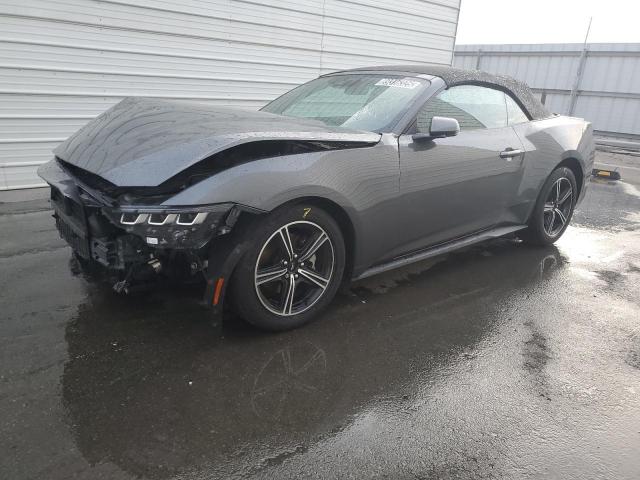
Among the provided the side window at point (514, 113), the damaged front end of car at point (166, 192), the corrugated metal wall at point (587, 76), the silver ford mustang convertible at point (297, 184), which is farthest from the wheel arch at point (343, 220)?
the corrugated metal wall at point (587, 76)

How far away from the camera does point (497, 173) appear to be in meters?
3.83

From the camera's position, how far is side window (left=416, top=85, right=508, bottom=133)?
3381 mm

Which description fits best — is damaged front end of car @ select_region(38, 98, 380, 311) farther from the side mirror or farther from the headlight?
the side mirror

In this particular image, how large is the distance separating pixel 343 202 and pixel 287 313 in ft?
2.38

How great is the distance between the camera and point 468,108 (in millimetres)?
3768

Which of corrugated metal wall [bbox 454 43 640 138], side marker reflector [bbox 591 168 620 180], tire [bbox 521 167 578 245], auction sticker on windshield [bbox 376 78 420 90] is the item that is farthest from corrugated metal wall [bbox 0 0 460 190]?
corrugated metal wall [bbox 454 43 640 138]

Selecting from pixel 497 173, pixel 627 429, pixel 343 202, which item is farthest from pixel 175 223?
pixel 497 173

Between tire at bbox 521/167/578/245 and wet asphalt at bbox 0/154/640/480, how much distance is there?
2.83 feet

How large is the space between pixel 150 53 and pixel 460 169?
4901mm

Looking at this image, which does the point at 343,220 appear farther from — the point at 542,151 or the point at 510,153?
the point at 542,151

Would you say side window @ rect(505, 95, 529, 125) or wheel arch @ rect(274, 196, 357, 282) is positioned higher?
side window @ rect(505, 95, 529, 125)

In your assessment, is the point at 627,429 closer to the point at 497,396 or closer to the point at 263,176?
the point at 497,396

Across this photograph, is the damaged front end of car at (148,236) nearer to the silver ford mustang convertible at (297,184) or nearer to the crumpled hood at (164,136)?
the silver ford mustang convertible at (297,184)

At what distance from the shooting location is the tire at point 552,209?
4.45 metres
